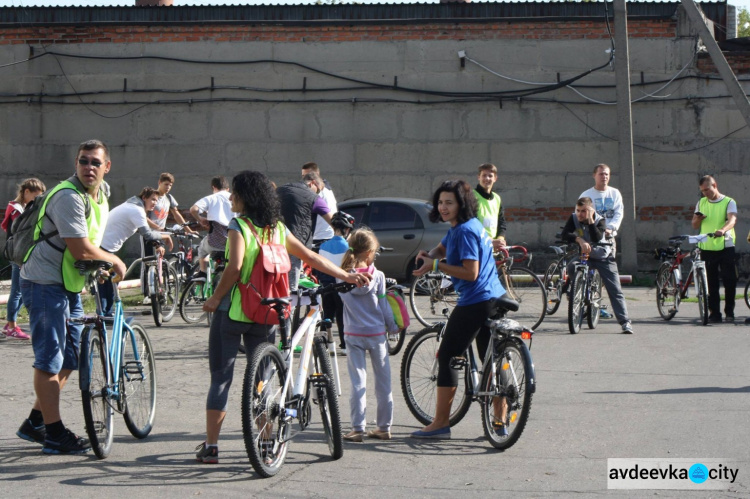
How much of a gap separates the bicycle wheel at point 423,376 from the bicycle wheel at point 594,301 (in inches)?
206

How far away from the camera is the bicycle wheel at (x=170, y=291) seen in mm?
12766

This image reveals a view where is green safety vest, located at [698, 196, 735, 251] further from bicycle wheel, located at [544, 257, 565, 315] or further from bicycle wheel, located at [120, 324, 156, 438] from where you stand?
bicycle wheel, located at [120, 324, 156, 438]

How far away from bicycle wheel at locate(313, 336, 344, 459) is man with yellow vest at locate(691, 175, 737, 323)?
307 inches

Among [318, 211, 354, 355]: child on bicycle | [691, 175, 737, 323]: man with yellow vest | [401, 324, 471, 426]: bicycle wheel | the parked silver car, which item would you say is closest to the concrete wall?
the parked silver car

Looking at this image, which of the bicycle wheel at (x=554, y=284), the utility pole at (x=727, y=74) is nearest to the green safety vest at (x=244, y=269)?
the bicycle wheel at (x=554, y=284)

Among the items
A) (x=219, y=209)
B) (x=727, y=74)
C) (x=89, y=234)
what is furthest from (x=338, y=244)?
(x=727, y=74)

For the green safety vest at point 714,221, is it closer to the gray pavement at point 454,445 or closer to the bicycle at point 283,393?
the gray pavement at point 454,445

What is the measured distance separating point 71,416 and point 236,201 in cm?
238

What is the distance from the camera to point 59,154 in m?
19.9

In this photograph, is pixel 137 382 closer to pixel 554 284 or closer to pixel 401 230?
pixel 554 284

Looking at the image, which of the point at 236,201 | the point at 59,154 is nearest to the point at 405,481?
the point at 236,201

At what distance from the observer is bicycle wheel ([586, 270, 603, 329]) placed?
11.9 m

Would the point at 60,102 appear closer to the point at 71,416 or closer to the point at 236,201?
the point at 71,416

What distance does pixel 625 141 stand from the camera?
17812 mm
